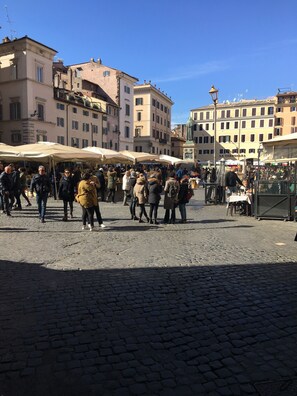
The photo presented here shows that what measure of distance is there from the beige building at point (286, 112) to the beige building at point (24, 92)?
5770 centimetres

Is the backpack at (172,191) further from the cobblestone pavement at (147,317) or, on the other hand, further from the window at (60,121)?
the window at (60,121)

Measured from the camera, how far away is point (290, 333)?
374cm

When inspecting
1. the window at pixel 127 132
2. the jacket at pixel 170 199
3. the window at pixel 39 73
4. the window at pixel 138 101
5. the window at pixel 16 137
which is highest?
the window at pixel 138 101

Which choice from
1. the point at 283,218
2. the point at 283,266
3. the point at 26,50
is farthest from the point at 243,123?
the point at 283,266

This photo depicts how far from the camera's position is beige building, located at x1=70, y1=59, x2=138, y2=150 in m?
56.2

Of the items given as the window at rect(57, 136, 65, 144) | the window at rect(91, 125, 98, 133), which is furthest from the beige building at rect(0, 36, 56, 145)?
the window at rect(91, 125, 98, 133)

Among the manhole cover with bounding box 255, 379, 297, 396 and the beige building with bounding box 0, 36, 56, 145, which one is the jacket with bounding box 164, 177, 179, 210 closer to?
the manhole cover with bounding box 255, 379, 297, 396

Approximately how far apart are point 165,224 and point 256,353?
7565mm

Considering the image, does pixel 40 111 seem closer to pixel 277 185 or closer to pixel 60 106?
pixel 60 106

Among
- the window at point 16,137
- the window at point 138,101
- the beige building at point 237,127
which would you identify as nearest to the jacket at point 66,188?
the window at point 16,137

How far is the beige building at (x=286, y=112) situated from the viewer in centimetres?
7862

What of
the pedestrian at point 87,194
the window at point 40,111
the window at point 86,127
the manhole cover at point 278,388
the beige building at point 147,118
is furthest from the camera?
the beige building at point 147,118

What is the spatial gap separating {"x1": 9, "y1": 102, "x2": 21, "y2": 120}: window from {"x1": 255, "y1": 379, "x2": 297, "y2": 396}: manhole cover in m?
38.6

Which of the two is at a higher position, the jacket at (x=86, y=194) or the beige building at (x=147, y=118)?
the beige building at (x=147, y=118)
